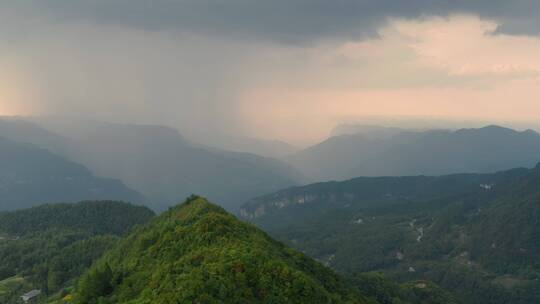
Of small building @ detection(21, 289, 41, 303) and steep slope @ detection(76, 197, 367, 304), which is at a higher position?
steep slope @ detection(76, 197, 367, 304)

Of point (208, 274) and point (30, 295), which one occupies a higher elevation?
point (208, 274)

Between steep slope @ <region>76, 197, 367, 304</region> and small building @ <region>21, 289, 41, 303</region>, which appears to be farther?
small building @ <region>21, 289, 41, 303</region>

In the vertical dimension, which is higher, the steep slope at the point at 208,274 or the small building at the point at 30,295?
the steep slope at the point at 208,274

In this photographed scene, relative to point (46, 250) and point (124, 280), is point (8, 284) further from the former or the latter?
point (124, 280)

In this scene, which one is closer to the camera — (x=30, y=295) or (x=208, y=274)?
(x=208, y=274)

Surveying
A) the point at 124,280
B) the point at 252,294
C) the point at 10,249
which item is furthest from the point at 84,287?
the point at 10,249
